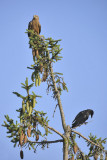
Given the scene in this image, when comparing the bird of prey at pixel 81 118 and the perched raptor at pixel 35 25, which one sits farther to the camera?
the perched raptor at pixel 35 25

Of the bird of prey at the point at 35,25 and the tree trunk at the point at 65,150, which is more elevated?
the bird of prey at the point at 35,25

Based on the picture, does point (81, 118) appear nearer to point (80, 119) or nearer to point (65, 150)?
point (80, 119)

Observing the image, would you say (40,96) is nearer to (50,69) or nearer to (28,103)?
(28,103)

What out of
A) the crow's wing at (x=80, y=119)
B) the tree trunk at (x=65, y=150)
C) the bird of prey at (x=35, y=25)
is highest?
the bird of prey at (x=35, y=25)

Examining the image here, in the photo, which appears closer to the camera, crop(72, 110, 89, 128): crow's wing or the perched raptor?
crop(72, 110, 89, 128): crow's wing

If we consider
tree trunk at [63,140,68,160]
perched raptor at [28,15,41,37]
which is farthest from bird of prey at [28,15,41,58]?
tree trunk at [63,140,68,160]

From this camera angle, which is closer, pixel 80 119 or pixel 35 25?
pixel 80 119

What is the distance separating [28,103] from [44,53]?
16.2 ft

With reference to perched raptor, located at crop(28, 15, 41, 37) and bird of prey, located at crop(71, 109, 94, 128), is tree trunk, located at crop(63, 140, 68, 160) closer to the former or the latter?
bird of prey, located at crop(71, 109, 94, 128)

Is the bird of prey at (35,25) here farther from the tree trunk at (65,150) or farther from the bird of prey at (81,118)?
the tree trunk at (65,150)

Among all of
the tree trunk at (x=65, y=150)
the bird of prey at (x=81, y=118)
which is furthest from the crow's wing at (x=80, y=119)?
the tree trunk at (x=65, y=150)

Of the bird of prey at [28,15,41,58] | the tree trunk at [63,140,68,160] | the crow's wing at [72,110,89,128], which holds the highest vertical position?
the bird of prey at [28,15,41,58]

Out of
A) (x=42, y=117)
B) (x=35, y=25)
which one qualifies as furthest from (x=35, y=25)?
(x=42, y=117)


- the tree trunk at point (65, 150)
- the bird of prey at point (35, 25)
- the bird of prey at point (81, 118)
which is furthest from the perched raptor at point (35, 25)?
A: the tree trunk at point (65, 150)
